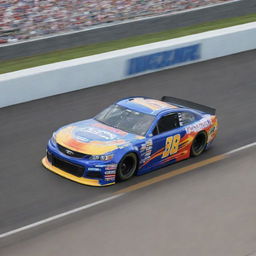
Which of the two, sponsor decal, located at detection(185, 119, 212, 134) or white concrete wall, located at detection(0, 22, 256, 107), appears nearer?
sponsor decal, located at detection(185, 119, 212, 134)

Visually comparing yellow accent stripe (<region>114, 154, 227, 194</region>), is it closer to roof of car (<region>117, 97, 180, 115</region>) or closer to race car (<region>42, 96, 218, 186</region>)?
race car (<region>42, 96, 218, 186</region>)

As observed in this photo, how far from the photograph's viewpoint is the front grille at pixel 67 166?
10.9 m

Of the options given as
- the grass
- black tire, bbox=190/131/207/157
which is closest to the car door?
black tire, bbox=190/131/207/157

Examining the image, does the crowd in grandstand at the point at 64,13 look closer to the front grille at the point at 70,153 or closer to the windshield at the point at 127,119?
the windshield at the point at 127,119

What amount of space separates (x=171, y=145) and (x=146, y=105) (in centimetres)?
95

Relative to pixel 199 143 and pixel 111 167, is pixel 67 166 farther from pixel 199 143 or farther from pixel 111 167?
pixel 199 143

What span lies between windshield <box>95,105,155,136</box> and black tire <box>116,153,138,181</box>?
55cm

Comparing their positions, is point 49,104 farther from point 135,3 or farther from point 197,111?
point 135,3

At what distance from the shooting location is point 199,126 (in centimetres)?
1277

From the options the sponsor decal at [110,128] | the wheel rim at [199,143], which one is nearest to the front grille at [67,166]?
the sponsor decal at [110,128]

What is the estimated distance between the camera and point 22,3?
21094 millimetres

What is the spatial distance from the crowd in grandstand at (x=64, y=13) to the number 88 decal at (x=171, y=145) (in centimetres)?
863

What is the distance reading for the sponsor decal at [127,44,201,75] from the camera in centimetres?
1803

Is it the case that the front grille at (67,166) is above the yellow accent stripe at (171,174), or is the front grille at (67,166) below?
above
